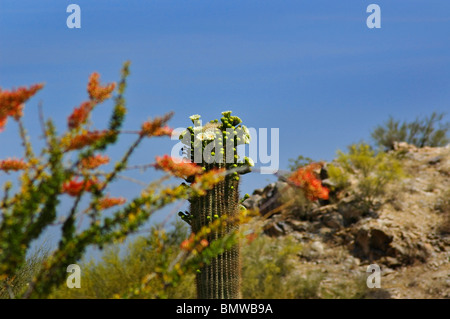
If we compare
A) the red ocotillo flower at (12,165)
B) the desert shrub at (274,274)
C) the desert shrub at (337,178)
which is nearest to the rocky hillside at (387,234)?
the desert shrub at (337,178)

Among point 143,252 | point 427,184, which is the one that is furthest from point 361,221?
point 143,252

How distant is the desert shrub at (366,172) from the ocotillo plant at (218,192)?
244 inches

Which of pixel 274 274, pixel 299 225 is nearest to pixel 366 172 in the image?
pixel 299 225

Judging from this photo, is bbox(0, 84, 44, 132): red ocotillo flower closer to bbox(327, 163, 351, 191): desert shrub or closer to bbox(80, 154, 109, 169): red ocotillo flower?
bbox(80, 154, 109, 169): red ocotillo flower

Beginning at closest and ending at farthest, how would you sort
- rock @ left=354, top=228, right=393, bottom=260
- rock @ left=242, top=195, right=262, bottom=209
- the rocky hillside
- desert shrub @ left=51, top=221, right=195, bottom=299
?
desert shrub @ left=51, top=221, right=195, bottom=299 → the rocky hillside → rock @ left=354, top=228, right=393, bottom=260 → rock @ left=242, top=195, right=262, bottom=209

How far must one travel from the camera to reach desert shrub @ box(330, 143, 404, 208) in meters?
10.7

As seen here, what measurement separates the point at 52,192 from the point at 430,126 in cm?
1420

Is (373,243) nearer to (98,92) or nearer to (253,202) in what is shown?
(253,202)

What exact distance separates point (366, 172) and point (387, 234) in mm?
2104

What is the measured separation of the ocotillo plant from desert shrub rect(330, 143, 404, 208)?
6.21 metres

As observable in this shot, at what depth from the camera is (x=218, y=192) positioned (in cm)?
476

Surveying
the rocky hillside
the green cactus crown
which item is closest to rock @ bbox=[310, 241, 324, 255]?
the rocky hillside

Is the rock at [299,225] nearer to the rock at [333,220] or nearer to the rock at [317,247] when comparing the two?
the rock at [333,220]

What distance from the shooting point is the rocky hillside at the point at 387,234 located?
885cm
